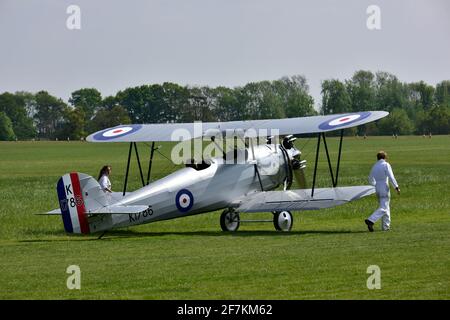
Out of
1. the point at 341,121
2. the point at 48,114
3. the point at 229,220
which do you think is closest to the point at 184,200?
the point at 229,220

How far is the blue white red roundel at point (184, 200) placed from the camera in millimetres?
16781

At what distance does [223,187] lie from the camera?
57.9ft

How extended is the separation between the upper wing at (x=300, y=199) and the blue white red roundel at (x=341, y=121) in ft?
3.93

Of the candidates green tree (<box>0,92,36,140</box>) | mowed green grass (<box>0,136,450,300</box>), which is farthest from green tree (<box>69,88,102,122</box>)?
mowed green grass (<box>0,136,450,300</box>)

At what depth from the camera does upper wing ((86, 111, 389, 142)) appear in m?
17.3

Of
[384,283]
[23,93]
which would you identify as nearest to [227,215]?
[384,283]

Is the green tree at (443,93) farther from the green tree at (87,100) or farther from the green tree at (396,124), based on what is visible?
the green tree at (87,100)

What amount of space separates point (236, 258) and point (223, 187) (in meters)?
4.77

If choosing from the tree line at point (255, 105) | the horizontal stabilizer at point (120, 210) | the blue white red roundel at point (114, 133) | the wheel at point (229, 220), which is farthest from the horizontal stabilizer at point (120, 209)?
the tree line at point (255, 105)

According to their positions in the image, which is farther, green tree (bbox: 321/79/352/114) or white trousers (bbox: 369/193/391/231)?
green tree (bbox: 321/79/352/114)

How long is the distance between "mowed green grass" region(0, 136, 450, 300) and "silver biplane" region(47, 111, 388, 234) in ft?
1.38
